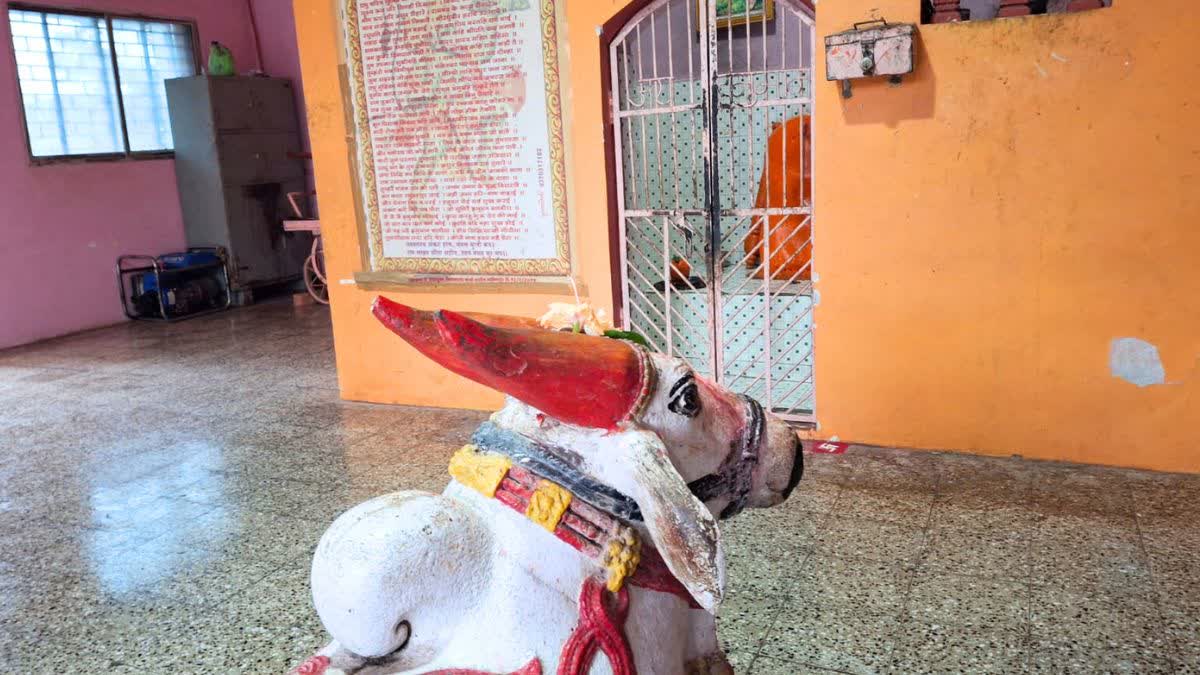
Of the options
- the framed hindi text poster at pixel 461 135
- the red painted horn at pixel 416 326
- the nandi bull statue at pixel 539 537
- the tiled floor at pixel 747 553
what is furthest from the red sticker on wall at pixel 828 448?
the red painted horn at pixel 416 326

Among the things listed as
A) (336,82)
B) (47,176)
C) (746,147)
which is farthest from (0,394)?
(746,147)

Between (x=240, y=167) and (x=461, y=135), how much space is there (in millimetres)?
4702

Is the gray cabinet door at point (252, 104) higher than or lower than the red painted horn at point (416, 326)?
higher

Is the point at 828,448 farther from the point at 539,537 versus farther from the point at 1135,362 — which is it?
the point at 539,537

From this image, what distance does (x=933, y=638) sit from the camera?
2.37m

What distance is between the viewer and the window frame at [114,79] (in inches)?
278

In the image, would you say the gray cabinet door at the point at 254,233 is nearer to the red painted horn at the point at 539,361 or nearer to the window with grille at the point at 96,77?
the window with grille at the point at 96,77

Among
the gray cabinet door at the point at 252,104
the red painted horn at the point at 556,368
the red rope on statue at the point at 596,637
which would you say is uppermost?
the gray cabinet door at the point at 252,104

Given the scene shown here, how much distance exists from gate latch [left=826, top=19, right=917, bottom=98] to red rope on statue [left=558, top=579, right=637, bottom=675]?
2.79 meters

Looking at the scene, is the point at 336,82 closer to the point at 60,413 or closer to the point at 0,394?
the point at 60,413

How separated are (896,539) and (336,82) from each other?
338 centimetres

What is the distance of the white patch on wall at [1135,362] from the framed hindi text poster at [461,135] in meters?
2.27

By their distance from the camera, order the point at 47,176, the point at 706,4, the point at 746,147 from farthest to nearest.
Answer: the point at 47,176 < the point at 746,147 < the point at 706,4

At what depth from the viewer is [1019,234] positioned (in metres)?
3.40
